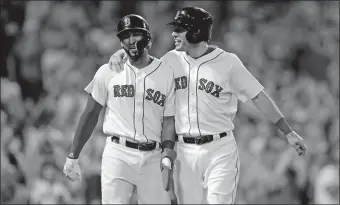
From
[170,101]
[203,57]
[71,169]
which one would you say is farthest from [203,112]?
[71,169]

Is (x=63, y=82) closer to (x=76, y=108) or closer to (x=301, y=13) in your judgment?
(x=76, y=108)

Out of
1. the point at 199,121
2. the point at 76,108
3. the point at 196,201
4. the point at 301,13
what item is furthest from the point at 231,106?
the point at 301,13

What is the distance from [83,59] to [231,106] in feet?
9.75

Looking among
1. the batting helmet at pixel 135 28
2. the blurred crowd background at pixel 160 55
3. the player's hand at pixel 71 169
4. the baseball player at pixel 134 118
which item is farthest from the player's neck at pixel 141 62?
the blurred crowd background at pixel 160 55

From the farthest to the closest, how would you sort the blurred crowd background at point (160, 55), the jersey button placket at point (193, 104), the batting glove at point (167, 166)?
1. the blurred crowd background at point (160, 55)
2. the jersey button placket at point (193, 104)
3. the batting glove at point (167, 166)

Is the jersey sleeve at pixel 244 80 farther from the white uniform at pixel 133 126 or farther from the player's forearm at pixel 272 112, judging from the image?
the white uniform at pixel 133 126

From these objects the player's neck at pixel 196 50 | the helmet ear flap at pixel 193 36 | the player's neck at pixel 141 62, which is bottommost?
the player's neck at pixel 141 62

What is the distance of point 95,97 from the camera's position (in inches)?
135

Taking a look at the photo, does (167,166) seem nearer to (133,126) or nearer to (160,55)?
(133,126)

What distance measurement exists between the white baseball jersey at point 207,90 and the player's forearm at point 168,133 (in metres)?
0.08

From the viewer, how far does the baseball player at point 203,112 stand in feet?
11.5

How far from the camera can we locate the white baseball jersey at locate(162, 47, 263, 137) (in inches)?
138

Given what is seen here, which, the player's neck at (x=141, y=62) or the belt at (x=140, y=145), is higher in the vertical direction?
the player's neck at (x=141, y=62)

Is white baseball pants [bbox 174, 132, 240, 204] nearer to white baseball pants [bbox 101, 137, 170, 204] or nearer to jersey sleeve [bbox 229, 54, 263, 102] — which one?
white baseball pants [bbox 101, 137, 170, 204]
